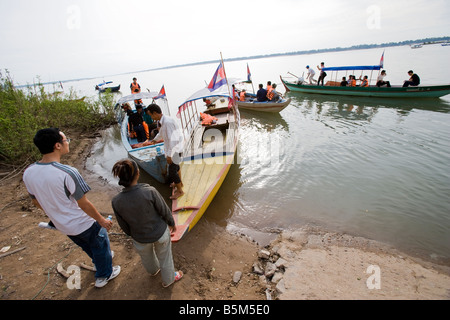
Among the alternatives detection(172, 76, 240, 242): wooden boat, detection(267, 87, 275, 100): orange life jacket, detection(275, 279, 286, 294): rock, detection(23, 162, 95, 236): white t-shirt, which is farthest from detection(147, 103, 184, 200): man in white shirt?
detection(267, 87, 275, 100): orange life jacket

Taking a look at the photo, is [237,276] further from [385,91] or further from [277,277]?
[385,91]

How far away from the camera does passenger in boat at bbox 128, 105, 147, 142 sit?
7.55 metres

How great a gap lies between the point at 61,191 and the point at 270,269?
10.7 ft

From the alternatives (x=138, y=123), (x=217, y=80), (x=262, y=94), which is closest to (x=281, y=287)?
(x=217, y=80)

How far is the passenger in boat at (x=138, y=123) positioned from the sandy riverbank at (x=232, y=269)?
3856mm

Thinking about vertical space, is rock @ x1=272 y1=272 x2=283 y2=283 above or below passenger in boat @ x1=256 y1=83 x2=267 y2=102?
below

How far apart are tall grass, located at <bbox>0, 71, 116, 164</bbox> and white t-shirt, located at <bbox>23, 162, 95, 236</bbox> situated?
256 inches

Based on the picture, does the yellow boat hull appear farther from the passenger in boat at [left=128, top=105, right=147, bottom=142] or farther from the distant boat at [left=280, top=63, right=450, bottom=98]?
the distant boat at [left=280, top=63, right=450, bottom=98]

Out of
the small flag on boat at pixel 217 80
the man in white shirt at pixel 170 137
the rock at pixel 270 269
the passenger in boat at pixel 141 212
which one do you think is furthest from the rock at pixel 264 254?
the small flag on boat at pixel 217 80

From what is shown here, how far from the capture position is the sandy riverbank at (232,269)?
2.93 m

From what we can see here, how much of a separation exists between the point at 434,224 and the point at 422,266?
1567mm

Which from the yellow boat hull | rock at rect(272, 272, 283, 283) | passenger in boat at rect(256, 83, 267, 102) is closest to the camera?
rock at rect(272, 272, 283, 283)
